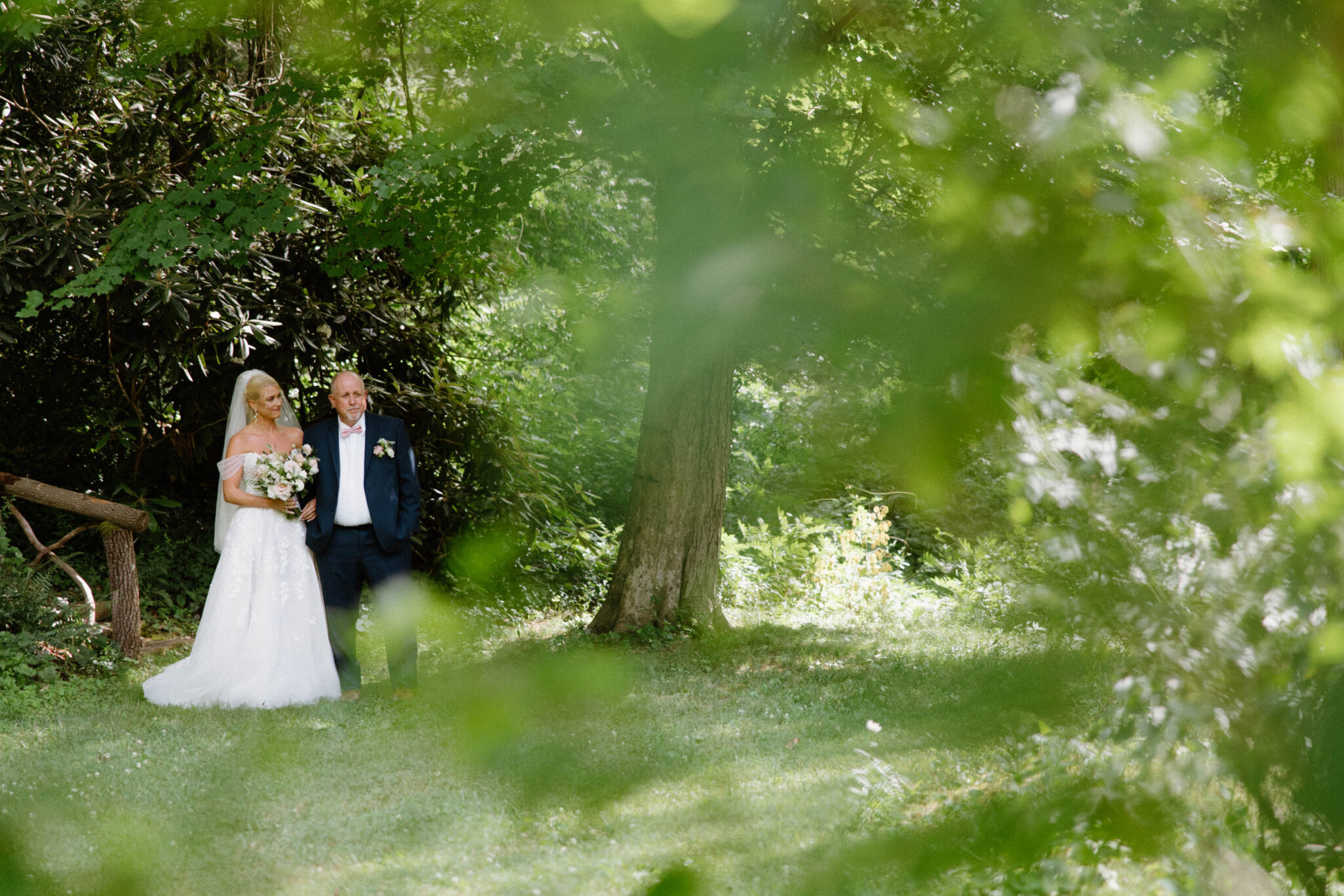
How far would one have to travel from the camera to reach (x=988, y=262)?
0.59 m

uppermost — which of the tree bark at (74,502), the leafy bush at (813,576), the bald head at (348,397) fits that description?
the bald head at (348,397)

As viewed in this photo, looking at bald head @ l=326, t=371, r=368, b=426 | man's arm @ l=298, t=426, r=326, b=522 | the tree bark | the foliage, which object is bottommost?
the foliage

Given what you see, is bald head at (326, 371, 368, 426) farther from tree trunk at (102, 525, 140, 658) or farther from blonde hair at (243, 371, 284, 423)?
tree trunk at (102, 525, 140, 658)

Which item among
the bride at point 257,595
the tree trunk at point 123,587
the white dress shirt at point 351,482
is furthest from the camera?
the tree trunk at point 123,587

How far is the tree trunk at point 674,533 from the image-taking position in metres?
7.45

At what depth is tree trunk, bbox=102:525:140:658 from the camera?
6.78m

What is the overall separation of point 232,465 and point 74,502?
4.72 feet

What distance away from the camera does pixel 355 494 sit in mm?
5719

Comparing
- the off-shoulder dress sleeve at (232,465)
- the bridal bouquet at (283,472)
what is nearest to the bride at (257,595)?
the off-shoulder dress sleeve at (232,465)

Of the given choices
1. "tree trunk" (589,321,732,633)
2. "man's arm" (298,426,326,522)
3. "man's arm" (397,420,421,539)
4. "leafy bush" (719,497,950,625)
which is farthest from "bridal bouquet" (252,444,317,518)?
"leafy bush" (719,497,950,625)

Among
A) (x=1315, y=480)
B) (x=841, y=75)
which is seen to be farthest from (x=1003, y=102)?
(x=1315, y=480)

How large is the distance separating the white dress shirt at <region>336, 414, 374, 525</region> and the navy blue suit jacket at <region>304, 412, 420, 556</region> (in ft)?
0.08

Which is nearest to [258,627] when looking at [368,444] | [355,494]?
[355,494]

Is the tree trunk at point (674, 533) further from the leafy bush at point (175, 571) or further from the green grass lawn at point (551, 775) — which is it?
the green grass lawn at point (551, 775)
